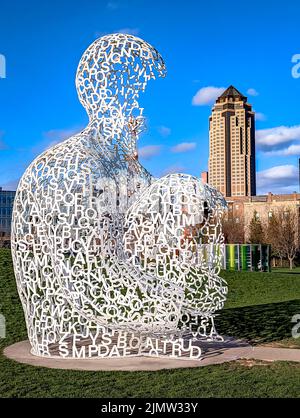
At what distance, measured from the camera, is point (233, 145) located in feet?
300

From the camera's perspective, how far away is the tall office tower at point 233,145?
293 feet

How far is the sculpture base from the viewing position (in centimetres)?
715

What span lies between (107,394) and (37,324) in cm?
235

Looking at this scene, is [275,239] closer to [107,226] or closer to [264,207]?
[264,207]

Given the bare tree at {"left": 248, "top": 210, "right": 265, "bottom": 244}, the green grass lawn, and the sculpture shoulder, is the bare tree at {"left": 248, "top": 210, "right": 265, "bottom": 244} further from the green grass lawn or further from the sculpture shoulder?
the sculpture shoulder

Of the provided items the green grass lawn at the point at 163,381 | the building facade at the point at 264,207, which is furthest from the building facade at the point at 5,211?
the green grass lawn at the point at 163,381

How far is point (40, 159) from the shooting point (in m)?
7.77

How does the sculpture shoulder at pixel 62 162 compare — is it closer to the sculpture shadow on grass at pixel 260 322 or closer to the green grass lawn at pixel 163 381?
the green grass lawn at pixel 163 381

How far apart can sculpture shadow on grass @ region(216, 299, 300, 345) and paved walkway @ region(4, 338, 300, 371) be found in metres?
0.72

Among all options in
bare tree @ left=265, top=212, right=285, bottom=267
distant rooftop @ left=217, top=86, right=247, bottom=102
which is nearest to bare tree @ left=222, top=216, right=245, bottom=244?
bare tree @ left=265, top=212, right=285, bottom=267

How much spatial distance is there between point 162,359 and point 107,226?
2.07 meters

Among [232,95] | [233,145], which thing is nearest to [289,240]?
[233,145]

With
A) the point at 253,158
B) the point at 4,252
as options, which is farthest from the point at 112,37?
the point at 253,158

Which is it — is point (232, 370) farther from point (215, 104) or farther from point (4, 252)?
point (215, 104)
